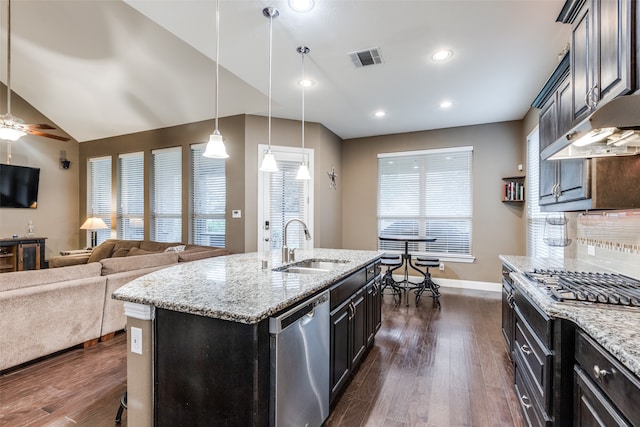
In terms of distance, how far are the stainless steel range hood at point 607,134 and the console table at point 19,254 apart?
8.13 metres

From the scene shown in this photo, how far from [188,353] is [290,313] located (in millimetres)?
513

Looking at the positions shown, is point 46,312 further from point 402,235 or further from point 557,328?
point 402,235

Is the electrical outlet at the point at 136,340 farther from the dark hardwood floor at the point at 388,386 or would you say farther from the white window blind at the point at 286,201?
the white window blind at the point at 286,201

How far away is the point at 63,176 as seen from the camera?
6.65 metres

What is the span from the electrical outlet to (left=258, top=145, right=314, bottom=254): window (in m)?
3.31

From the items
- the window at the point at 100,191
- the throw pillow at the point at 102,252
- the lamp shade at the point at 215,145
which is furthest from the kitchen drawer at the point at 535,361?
the window at the point at 100,191

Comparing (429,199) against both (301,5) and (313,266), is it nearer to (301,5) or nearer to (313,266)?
(313,266)

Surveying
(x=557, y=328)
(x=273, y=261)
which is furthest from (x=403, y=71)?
(x=557, y=328)

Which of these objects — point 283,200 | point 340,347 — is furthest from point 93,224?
point 340,347

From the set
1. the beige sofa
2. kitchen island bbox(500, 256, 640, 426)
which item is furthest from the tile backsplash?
the beige sofa

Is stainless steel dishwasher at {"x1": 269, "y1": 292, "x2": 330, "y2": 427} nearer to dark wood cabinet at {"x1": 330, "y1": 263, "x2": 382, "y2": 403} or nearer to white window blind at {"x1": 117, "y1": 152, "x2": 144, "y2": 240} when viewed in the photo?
dark wood cabinet at {"x1": 330, "y1": 263, "x2": 382, "y2": 403}

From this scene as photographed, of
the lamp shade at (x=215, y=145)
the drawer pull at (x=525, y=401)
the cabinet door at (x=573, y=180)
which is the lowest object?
the drawer pull at (x=525, y=401)

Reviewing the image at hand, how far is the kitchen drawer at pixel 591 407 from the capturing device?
0.94 metres

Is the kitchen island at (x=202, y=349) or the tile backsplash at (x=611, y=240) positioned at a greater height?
the tile backsplash at (x=611, y=240)
